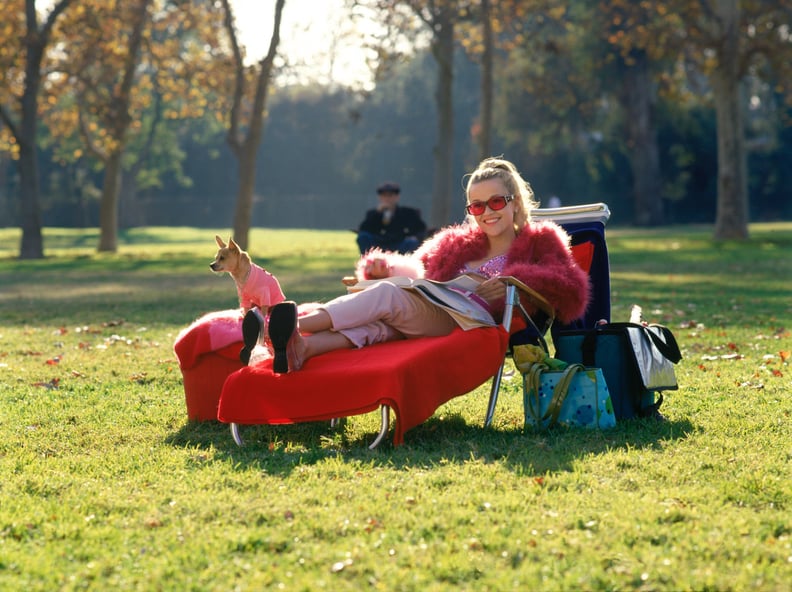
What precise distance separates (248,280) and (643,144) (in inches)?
1539

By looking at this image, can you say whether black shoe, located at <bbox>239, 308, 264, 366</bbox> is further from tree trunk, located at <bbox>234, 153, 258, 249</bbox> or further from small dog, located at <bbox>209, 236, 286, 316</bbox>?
tree trunk, located at <bbox>234, 153, 258, 249</bbox>

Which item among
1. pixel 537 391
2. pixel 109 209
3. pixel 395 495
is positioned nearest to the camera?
pixel 395 495

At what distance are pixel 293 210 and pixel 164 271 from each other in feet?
143

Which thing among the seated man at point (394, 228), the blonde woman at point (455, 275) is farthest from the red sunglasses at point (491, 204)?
the seated man at point (394, 228)

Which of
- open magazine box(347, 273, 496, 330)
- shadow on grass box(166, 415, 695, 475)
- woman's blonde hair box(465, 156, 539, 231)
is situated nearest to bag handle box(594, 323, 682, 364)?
shadow on grass box(166, 415, 695, 475)

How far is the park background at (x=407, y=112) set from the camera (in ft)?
87.4

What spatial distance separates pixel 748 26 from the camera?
27422 mm

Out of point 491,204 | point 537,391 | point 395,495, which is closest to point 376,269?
point 491,204

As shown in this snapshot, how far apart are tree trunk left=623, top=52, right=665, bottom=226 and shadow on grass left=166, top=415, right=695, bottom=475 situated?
3759cm

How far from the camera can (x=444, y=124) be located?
92.3 ft

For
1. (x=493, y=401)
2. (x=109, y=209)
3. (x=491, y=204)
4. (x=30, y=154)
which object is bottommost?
(x=493, y=401)

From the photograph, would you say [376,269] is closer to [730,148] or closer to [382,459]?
[382,459]

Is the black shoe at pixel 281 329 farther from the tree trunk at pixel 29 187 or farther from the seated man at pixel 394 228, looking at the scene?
the tree trunk at pixel 29 187

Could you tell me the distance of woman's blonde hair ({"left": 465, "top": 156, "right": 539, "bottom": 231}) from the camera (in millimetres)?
6082
